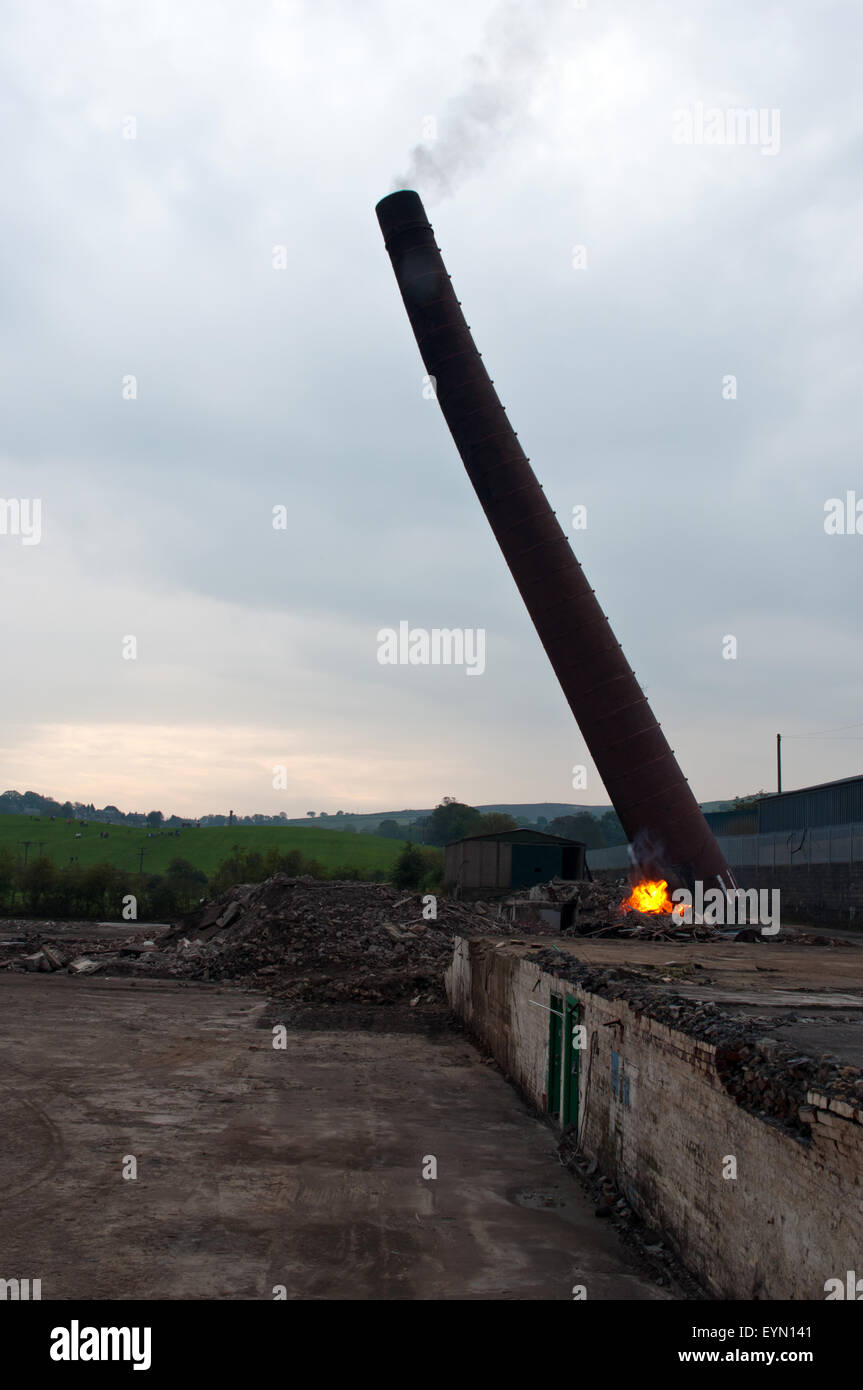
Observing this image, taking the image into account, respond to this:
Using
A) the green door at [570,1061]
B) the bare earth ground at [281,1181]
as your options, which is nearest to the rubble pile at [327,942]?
the bare earth ground at [281,1181]

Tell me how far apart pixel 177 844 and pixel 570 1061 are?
96.4m

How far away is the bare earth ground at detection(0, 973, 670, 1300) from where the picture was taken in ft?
24.8

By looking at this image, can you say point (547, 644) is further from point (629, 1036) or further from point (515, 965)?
point (629, 1036)

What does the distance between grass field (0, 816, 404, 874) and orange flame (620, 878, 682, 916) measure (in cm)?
6817

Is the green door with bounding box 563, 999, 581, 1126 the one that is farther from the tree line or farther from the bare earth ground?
the tree line

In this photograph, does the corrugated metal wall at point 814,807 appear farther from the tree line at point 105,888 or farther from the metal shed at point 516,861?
the tree line at point 105,888

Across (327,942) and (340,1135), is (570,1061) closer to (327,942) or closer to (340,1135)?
(340,1135)

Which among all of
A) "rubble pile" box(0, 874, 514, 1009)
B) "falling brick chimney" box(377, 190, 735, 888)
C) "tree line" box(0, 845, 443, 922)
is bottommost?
"tree line" box(0, 845, 443, 922)

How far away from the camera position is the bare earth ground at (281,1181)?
757 centimetres

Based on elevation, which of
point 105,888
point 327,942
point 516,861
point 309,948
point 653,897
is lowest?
point 105,888

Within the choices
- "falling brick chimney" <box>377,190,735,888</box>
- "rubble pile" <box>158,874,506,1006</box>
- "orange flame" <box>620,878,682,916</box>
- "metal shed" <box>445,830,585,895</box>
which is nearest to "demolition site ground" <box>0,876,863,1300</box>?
"rubble pile" <box>158,874,506,1006</box>

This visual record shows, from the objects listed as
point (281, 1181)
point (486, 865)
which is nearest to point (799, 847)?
Answer: point (486, 865)

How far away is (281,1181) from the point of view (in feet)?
32.9
